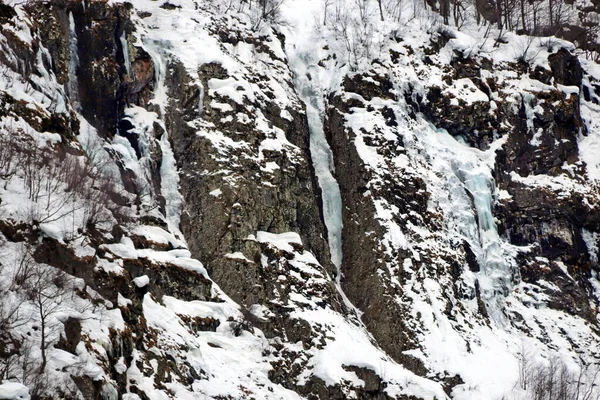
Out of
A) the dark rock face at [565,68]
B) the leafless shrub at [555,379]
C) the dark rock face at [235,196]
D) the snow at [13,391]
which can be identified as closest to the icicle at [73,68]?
the dark rock face at [235,196]

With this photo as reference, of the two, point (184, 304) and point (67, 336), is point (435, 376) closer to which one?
point (184, 304)

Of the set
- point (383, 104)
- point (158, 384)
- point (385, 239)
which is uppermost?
point (383, 104)

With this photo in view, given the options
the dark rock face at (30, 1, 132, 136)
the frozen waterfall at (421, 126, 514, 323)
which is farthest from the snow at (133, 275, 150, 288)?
the frozen waterfall at (421, 126, 514, 323)

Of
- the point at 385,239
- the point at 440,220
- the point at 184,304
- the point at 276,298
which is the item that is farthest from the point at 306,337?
the point at 440,220

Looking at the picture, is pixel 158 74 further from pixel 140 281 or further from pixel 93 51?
pixel 140 281

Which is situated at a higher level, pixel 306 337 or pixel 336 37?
pixel 336 37

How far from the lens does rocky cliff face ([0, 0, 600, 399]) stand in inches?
826

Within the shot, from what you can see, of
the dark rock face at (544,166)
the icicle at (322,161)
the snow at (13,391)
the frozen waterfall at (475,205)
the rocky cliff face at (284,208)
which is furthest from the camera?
the dark rock face at (544,166)

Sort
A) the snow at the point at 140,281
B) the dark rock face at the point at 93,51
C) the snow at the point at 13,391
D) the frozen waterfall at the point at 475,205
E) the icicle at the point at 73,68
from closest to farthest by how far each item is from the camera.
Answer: the snow at the point at 13,391, the snow at the point at 140,281, the icicle at the point at 73,68, the dark rock face at the point at 93,51, the frozen waterfall at the point at 475,205

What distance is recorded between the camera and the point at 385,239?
119ft

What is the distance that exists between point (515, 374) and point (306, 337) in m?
9.98

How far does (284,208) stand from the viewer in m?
35.4

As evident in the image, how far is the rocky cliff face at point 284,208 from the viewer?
21.0 metres

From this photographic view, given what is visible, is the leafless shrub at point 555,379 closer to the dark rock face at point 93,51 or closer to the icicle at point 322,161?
the icicle at point 322,161
